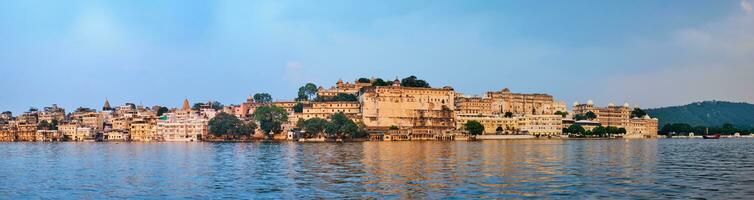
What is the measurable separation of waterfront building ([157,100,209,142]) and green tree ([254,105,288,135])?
12207mm

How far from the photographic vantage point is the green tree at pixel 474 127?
133 meters

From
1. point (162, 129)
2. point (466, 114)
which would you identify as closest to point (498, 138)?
point (466, 114)

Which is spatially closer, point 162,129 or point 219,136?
point 219,136

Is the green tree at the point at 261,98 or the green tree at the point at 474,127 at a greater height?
the green tree at the point at 261,98

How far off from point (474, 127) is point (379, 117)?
56.6ft

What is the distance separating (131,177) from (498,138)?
110 meters

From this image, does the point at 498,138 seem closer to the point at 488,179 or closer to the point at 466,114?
the point at 466,114

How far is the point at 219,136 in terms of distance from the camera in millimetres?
125188

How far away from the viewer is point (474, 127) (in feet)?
438

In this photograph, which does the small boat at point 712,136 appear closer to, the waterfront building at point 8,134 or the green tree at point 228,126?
the green tree at point 228,126

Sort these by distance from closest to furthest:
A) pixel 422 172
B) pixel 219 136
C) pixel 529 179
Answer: pixel 529 179 < pixel 422 172 < pixel 219 136

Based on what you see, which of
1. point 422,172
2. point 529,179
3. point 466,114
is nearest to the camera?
point 529,179

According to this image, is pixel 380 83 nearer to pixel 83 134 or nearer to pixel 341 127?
pixel 341 127

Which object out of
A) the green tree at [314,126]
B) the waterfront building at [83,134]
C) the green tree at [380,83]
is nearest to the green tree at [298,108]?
the green tree at [380,83]
